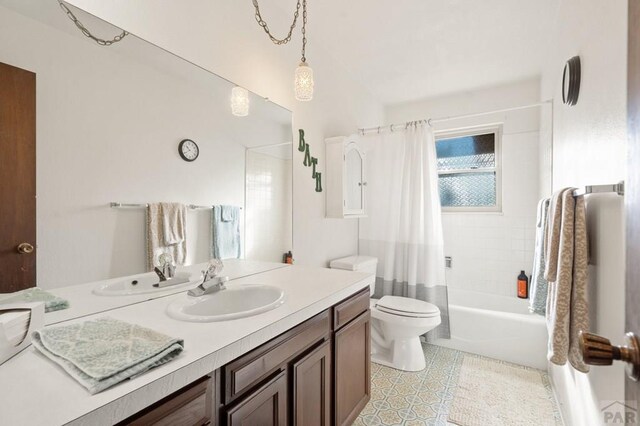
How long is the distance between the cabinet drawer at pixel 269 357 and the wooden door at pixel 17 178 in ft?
2.31

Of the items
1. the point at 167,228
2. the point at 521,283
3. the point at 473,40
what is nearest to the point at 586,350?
the point at 167,228

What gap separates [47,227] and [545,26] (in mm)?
3093

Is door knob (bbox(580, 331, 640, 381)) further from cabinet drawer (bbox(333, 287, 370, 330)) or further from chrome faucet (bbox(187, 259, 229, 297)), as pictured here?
chrome faucet (bbox(187, 259, 229, 297))

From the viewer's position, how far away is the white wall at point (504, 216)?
291 centimetres

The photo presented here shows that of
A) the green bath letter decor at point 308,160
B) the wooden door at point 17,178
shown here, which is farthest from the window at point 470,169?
the wooden door at point 17,178

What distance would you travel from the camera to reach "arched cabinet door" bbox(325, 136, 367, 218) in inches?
97.0

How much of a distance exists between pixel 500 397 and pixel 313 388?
1.48 metres

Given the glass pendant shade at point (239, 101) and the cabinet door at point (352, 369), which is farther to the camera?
the glass pendant shade at point (239, 101)

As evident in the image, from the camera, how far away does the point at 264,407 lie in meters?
0.93

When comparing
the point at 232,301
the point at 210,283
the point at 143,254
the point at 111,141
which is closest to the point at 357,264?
the point at 232,301

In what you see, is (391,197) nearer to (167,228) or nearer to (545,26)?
(545,26)

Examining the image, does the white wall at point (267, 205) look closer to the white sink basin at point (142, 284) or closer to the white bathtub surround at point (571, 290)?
the white sink basin at point (142, 284)

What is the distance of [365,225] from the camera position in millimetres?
2973

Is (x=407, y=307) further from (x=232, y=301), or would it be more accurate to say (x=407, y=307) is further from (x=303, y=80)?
(x=303, y=80)
